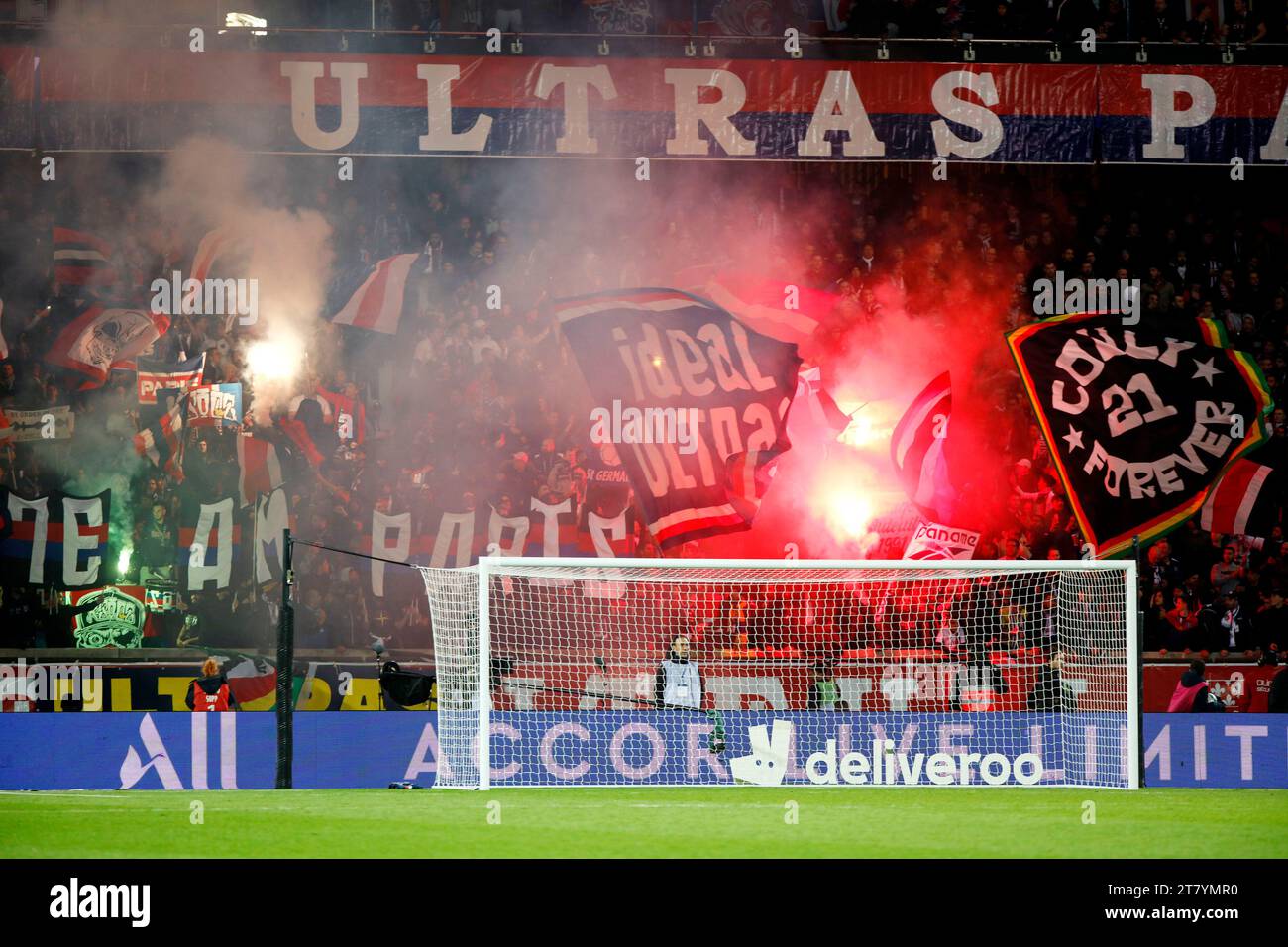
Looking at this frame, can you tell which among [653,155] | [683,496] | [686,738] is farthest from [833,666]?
[653,155]

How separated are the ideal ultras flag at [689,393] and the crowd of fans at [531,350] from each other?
11.5 inches

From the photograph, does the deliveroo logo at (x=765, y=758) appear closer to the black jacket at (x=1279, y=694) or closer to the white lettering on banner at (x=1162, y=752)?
the white lettering on banner at (x=1162, y=752)

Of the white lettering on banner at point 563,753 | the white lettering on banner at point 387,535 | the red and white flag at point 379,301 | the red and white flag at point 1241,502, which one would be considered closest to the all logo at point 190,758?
the white lettering on banner at point 563,753

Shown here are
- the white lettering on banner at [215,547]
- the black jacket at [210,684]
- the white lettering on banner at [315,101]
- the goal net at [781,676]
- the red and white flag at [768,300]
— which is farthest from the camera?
the red and white flag at [768,300]

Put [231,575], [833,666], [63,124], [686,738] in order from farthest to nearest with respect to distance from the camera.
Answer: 1. [231,575]
2. [63,124]
3. [833,666]
4. [686,738]

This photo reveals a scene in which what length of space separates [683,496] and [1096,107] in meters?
5.45

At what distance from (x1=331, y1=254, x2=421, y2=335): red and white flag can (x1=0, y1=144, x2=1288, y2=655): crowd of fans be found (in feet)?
0.43

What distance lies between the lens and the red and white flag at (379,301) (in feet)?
48.6

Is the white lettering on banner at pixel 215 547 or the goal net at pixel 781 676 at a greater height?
the white lettering on banner at pixel 215 547

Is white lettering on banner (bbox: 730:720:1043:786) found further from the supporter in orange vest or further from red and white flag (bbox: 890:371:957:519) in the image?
red and white flag (bbox: 890:371:957:519)

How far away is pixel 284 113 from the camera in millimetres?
13281

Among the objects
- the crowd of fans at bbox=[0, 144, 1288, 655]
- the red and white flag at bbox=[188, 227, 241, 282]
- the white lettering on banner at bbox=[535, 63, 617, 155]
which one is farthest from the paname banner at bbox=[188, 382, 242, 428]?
the white lettering on banner at bbox=[535, 63, 617, 155]

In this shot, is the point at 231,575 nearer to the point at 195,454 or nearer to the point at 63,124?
the point at 195,454

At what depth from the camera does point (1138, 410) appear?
14.9m
